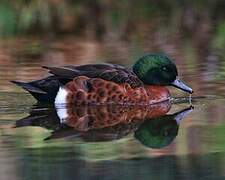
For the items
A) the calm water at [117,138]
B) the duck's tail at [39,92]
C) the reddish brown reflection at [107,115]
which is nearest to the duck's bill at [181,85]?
the calm water at [117,138]

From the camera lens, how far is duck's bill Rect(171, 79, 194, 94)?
10.4m

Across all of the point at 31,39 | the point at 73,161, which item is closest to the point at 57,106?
the point at 73,161

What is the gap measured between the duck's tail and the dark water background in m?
0.14

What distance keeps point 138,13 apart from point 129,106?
9.77 metres

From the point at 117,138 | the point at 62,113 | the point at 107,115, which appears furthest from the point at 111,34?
the point at 117,138

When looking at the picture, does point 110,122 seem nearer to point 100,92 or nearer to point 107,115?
point 107,115

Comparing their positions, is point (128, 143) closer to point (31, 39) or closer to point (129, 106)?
point (129, 106)

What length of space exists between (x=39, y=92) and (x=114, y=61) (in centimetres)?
304

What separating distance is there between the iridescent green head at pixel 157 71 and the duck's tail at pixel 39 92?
3.27 feet

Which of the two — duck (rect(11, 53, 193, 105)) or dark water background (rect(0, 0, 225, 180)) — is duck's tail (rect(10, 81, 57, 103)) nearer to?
duck (rect(11, 53, 193, 105))

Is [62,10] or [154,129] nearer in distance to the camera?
[154,129]

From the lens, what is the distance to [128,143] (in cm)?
823

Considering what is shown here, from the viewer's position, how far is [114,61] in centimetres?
1316

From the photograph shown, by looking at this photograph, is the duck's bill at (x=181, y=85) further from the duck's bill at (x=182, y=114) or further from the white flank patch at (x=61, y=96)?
the white flank patch at (x=61, y=96)
